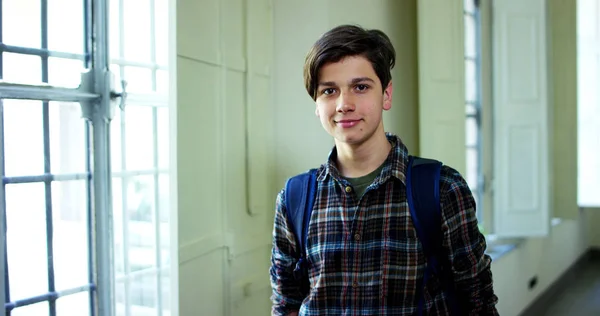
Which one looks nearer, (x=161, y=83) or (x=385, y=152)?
(x=385, y=152)

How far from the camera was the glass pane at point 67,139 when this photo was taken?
1.95 meters

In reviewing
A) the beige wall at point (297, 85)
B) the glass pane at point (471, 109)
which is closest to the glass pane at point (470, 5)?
the glass pane at point (471, 109)

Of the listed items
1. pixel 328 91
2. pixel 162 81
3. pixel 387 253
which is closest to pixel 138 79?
pixel 162 81

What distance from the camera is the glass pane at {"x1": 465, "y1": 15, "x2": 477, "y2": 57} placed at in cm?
492

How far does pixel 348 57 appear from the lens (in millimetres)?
1480

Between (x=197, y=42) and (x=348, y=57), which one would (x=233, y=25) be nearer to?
(x=197, y=42)

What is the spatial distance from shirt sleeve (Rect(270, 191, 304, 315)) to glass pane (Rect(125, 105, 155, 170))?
0.81 meters

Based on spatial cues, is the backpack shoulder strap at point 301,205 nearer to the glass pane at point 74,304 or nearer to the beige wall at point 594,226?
the glass pane at point 74,304

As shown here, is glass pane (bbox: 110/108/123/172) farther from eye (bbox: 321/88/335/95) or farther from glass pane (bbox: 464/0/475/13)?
A: glass pane (bbox: 464/0/475/13)

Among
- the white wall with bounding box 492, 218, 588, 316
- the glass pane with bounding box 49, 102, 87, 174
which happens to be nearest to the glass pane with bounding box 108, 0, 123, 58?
the glass pane with bounding box 49, 102, 87, 174

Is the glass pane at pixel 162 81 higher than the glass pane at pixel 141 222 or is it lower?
higher

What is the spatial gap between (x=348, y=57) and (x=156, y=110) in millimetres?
1042

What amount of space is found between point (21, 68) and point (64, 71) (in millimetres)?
156

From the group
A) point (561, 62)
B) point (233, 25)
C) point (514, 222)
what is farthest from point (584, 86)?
point (233, 25)
